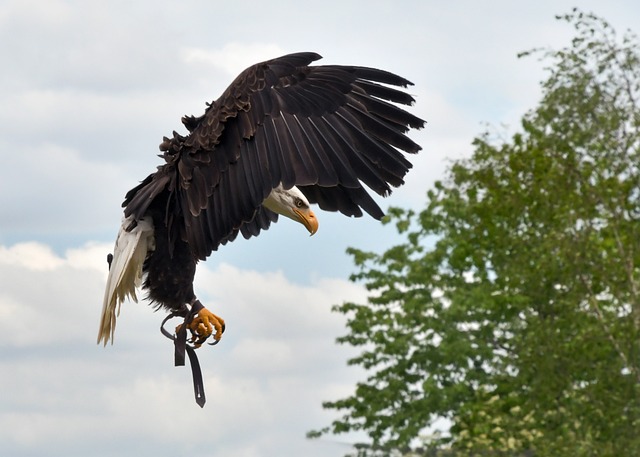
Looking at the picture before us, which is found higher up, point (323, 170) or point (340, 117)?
point (340, 117)

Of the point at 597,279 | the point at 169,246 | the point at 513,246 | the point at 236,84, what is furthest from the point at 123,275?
the point at 513,246

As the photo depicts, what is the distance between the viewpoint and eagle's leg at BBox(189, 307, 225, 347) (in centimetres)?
625

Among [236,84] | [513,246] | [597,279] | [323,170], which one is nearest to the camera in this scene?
[323,170]

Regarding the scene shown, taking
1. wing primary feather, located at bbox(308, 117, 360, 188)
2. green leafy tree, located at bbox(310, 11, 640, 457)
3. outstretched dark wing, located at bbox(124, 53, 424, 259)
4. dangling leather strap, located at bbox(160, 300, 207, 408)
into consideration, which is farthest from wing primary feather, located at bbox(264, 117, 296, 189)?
green leafy tree, located at bbox(310, 11, 640, 457)

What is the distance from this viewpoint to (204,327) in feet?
20.5

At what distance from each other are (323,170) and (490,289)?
1958 centimetres

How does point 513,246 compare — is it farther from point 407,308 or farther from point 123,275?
point 123,275

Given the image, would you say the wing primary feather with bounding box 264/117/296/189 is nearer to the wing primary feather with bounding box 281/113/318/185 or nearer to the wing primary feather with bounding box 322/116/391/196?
the wing primary feather with bounding box 281/113/318/185

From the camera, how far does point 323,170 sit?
5.57 metres

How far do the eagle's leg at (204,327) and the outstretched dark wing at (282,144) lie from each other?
1.38 feet

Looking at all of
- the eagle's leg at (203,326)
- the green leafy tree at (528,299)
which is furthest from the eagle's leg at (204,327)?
the green leafy tree at (528,299)

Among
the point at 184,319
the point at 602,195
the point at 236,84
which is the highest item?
the point at 602,195

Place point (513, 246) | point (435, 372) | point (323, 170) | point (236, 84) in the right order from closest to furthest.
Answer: point (323, 170), point (236, 84), point (513, 246), point (435, 372)

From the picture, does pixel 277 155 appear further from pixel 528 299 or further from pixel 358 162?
pixel 528 299
